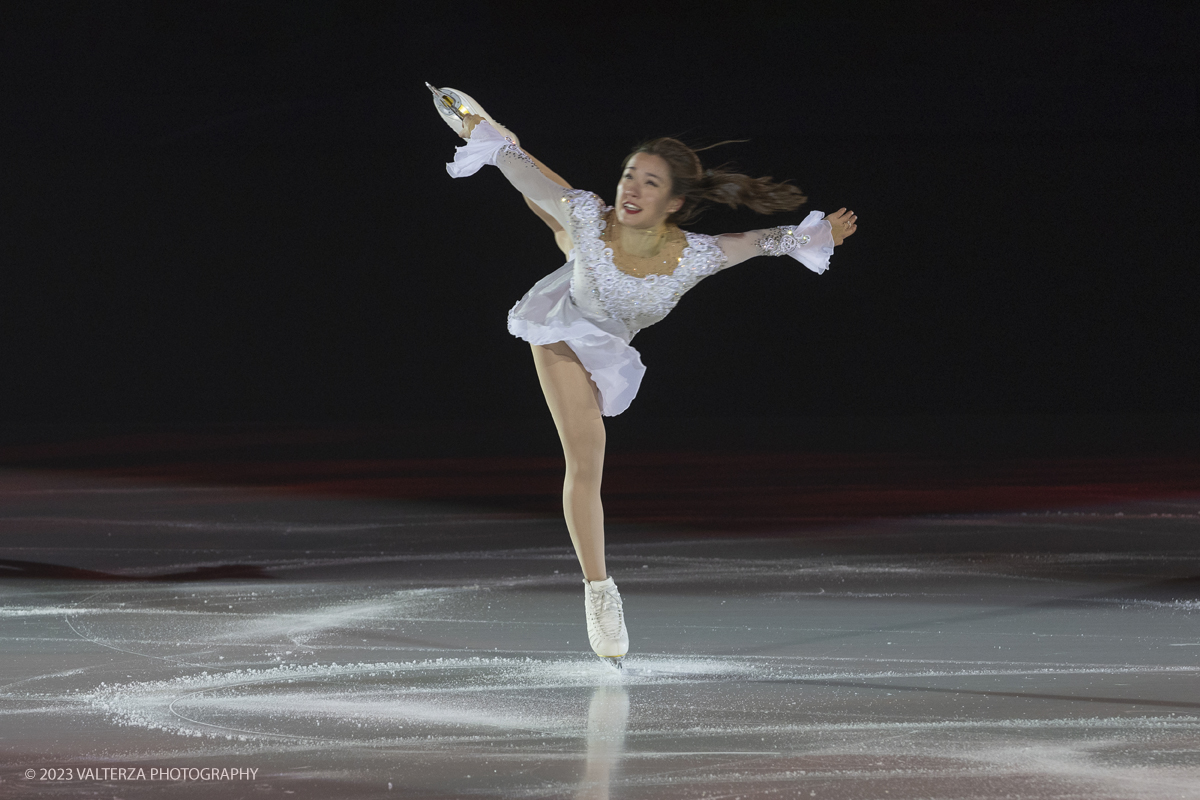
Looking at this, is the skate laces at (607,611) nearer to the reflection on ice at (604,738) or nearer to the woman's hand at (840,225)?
the reflection on ice at (604,738)

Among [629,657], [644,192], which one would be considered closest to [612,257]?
[644,192]

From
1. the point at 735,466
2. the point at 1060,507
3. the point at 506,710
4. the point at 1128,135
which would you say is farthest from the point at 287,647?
the point at 1128,135

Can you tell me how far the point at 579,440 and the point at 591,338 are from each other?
25cm

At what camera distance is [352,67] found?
9.10m

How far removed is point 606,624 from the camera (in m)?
3.01

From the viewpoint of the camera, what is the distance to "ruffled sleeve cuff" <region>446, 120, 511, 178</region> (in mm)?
3162

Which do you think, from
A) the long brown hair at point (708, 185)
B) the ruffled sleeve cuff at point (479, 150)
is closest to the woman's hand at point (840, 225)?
the long brown hair at point (708, 185)

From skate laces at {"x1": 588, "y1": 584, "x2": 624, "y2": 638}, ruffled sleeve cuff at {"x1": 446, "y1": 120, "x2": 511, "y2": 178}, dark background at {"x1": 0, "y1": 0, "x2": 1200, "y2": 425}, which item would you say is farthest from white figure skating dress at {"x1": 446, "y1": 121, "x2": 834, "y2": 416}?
dark background at {"x1": 0, "y1": 0, "x2": 1200, "y2": 425}

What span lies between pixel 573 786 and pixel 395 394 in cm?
824

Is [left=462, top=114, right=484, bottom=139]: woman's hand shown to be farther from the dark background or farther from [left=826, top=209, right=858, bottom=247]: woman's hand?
the dark background

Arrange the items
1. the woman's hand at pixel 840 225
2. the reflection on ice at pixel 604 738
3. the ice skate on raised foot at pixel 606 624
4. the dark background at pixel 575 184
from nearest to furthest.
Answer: the reflection on ice at pixel 604 738
the ice skate on raised foot at pixel 606 624
the woman's hand at pixel 840 225
the dark background at pixel 575 184

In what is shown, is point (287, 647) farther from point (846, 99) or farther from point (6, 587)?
point (846, 99)

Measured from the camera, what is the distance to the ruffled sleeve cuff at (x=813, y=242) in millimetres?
3219

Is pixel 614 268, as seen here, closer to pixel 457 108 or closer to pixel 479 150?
pixel 479 150
